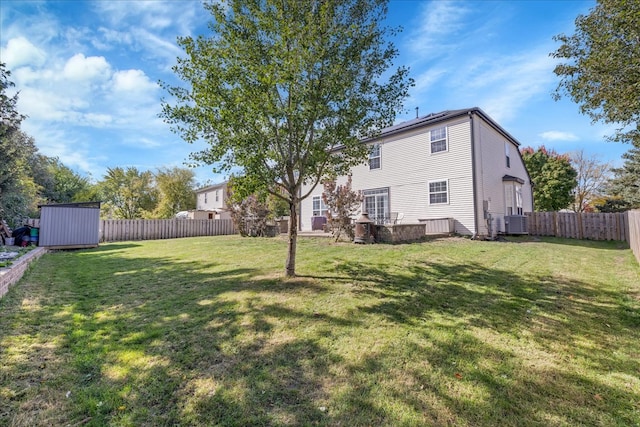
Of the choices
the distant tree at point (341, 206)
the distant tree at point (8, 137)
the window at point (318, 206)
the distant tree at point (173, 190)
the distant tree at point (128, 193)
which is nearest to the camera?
the distant tree at point (8, 137)

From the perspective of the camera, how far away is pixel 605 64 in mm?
5531

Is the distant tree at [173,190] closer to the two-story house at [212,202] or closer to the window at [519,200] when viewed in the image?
the two-story house at [212,202]

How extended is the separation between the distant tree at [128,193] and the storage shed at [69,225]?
19.5 metres

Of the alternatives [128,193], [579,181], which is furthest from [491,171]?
[128,193]

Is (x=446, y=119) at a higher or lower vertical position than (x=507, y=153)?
higher

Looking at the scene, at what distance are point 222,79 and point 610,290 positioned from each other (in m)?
8.12

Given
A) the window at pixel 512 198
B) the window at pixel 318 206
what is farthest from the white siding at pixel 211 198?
the window at pixel 512 198

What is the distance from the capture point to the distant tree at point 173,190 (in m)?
31.7

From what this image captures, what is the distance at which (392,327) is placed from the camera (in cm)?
379

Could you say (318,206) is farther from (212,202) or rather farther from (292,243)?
(212,202)

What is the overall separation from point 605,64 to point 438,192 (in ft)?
28.3

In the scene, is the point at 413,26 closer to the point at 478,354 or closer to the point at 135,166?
the point at 478,354

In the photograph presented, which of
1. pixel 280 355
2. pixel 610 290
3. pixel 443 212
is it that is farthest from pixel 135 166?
pixel 610 290

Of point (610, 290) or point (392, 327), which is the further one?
point (610, 290)
